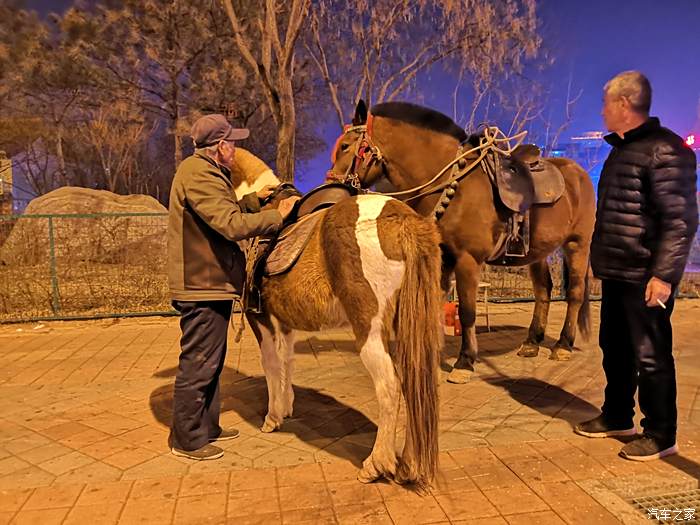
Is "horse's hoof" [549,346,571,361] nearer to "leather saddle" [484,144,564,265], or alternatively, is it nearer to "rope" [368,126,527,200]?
"leather saddle" [484,144,564,265]

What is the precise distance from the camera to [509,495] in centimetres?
249

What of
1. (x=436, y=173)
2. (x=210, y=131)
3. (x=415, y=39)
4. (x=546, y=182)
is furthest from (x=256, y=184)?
(x=415, y=39)

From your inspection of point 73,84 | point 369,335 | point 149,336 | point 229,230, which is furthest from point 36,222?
point 73,84

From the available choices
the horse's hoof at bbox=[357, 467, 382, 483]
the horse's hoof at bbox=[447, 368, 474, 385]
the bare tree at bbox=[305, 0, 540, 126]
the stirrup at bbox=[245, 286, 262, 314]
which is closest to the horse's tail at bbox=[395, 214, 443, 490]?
the horse's hoof at bbox=[357, 467, 382, 483]

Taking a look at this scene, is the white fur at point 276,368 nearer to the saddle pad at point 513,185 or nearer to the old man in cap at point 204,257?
the old man in cap at point 204,257

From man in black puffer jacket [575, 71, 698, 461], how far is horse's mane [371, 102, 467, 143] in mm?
1590

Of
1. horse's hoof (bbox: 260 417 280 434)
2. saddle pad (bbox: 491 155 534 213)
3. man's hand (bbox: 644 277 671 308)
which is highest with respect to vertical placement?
saddle pad (bbox: 491 155 534 213)

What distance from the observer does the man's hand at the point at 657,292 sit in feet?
8.72

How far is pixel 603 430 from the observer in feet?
10.6

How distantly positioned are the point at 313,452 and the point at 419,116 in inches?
113

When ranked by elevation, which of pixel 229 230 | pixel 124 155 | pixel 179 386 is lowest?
pixel 179 386

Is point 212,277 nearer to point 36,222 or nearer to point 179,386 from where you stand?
point 179,386

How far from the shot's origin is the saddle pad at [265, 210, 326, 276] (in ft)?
9.35

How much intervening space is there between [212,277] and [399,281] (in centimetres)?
110
